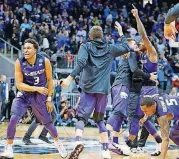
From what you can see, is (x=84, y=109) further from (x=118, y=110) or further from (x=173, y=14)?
(x=173, y=14)

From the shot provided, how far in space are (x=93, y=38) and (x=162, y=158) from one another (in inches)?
83.1

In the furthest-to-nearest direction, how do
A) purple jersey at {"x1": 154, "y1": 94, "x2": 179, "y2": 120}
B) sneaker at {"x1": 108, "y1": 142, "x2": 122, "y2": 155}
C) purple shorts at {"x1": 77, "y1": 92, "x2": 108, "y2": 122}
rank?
sneaker at {"x1": 108, "y1": 142, "x2": 122, "y2": 155} → purple shorts at {"x1": 77, "y1": 92, "x2": 108, "y2": 122} → purple jersey at {"x1": 154, "y1": 94, "x2": 179, "y2": 120}

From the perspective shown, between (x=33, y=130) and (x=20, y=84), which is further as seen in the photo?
(x=33, y=130)

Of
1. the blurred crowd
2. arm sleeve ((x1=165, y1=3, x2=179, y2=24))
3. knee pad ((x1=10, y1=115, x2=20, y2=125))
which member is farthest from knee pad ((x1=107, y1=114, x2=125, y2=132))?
the blurred crowd

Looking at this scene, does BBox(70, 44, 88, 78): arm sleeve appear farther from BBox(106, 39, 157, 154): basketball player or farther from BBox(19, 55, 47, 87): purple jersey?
BBox(106, 39, 157, 154): basketball player

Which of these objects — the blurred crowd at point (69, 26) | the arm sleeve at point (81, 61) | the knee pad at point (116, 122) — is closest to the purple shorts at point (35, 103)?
the arm sleeve at point (81, 61)

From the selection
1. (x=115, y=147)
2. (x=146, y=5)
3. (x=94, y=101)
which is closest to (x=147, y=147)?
(x=115, y=147)

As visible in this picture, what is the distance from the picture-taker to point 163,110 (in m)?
6.95

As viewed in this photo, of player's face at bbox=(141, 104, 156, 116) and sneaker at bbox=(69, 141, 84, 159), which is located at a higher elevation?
player's face at bbox=(141, 104, 156, 116)

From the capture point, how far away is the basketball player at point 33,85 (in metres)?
7.53

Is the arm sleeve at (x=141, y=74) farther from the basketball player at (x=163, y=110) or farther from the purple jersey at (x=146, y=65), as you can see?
the basketball player at (x=163, y=110)

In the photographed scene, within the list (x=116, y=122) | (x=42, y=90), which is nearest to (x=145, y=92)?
(x=116, y=122)

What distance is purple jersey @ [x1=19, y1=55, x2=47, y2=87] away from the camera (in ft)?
24.8

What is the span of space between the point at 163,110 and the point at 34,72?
1.99m
